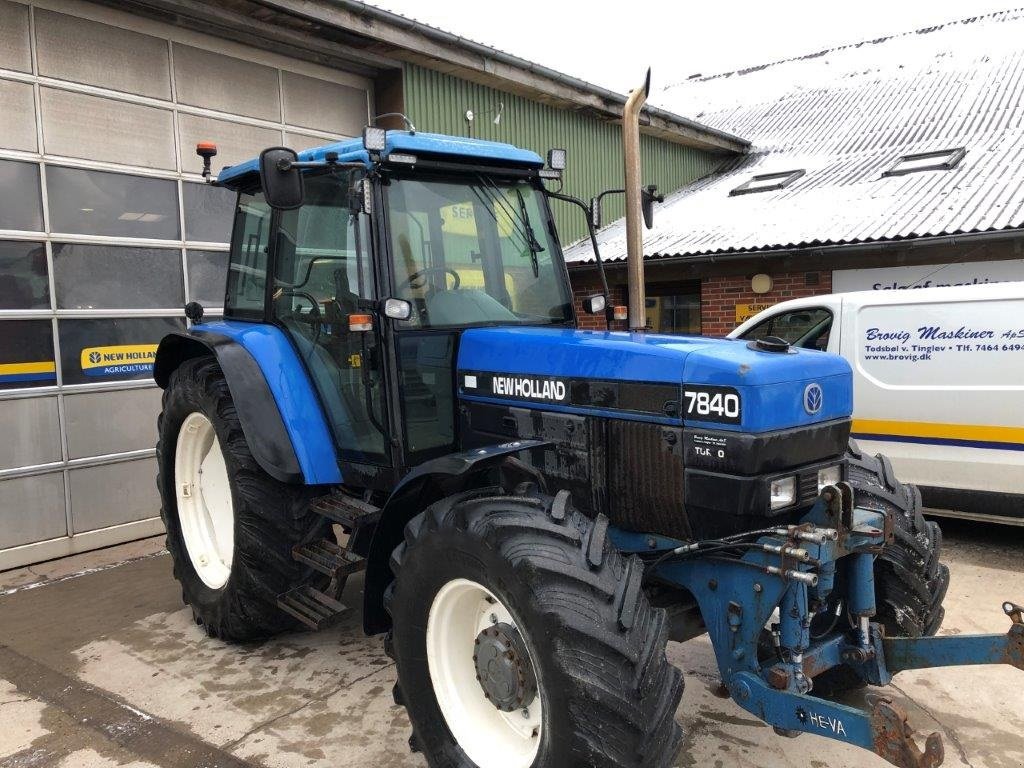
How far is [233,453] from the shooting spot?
12.5 ft

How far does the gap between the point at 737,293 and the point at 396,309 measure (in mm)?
7249

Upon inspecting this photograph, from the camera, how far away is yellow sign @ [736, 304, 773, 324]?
9469mm

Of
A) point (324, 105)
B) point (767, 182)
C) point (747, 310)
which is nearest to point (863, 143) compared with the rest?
point (767, 182)

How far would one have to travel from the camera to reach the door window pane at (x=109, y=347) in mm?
5816

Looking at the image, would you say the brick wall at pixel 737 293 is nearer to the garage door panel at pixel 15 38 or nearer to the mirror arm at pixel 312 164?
the mirror arm at pixel 312 164

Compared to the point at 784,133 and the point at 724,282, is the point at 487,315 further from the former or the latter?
the point at 784,133

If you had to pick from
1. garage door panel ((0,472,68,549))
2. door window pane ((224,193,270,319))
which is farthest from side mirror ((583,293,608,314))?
garage door panel ((0,472,68,549))

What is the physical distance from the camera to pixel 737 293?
967 cm

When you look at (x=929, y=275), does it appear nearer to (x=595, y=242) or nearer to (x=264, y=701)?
(x=595, y=242)

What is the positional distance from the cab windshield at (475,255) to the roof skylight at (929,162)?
8.19 metres

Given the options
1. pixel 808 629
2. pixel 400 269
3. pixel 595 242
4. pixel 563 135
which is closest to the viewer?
pixel 808 629

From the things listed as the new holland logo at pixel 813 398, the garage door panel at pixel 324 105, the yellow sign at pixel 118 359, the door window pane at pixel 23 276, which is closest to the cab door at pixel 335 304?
the new holland logo at pixel 813 398

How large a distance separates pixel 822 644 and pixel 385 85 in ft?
22.0

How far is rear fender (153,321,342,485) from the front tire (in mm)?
995
